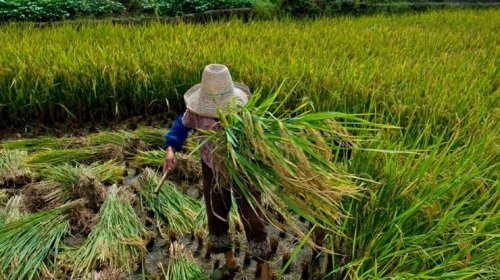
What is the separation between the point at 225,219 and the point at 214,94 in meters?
0.44

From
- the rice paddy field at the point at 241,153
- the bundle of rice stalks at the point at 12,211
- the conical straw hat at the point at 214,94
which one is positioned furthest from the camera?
the bundle of rice stalks at the point at 12,211

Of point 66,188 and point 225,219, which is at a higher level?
point 225,219

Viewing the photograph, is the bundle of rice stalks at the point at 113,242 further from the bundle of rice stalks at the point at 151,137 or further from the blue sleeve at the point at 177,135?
the bundle of rice stalks at the point at 151,137

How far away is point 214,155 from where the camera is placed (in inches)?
58.9

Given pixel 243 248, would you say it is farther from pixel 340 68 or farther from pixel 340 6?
pixel 340 6

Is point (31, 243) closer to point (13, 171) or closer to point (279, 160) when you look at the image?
point (13, 171)

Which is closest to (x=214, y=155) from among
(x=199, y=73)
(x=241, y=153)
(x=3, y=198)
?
(x=241, y=153)

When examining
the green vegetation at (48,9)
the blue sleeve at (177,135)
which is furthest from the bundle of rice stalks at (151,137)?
the green vegetation at (48,9)

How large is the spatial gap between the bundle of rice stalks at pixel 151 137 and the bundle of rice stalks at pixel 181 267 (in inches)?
40.4

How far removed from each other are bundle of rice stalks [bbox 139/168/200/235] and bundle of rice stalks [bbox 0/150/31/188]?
57 cm

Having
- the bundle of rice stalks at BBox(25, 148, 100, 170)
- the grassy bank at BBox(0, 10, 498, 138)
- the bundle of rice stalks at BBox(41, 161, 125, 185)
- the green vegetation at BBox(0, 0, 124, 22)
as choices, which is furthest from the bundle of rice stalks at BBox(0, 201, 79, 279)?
the green vegetation at BBox(0, 0, 124, 22)

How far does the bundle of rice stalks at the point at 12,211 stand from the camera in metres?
2.07

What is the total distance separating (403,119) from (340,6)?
386cm

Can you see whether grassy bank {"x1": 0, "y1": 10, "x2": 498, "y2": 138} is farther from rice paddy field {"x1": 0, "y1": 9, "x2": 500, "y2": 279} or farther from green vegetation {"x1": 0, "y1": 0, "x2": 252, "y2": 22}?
green vegetation {"x1": 0, "y1": 0, "x2": 252, "y2": 22}
